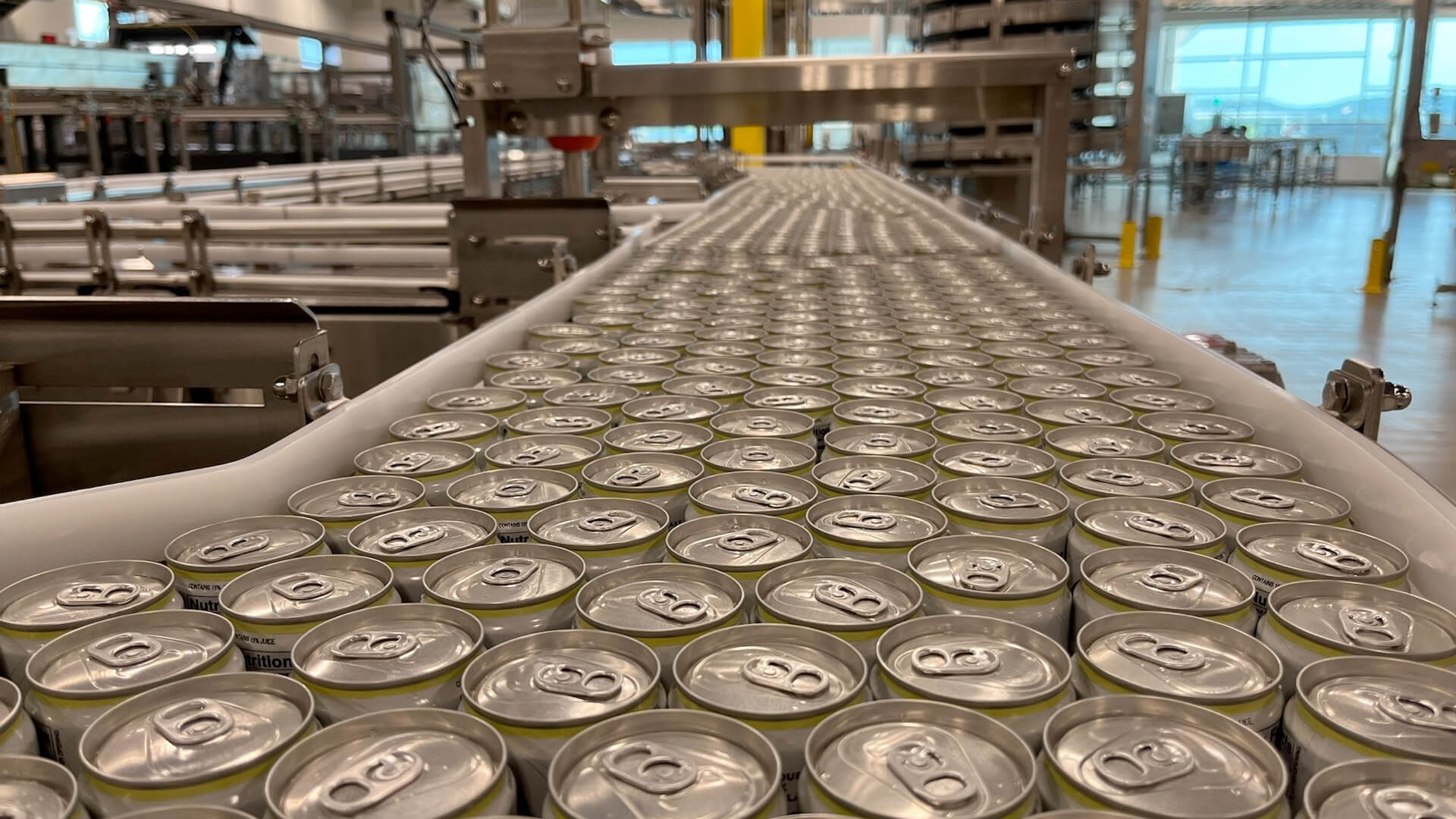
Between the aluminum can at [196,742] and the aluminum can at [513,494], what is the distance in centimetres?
27


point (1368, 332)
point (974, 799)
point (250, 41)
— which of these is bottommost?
point (1368, 332)

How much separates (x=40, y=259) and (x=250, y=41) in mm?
6382

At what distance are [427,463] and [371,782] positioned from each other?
1.80 ft

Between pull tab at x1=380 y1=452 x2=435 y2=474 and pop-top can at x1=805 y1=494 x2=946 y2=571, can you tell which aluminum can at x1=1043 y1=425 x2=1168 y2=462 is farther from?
pull tab at x1=380 y1=452 x2=435 y2=474

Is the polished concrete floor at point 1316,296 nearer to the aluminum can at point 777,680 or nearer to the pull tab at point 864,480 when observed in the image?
the pull tab at point 864,480

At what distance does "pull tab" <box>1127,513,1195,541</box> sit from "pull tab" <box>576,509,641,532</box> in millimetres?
433

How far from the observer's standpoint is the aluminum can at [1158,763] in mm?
525

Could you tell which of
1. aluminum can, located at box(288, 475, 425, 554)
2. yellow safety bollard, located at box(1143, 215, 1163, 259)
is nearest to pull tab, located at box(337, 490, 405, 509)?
aluminum can, located at box(288, 475, 425, 554)

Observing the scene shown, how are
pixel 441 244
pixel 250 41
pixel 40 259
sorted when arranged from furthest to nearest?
pixel 250 41
pixel 441 244
pixel 40 259

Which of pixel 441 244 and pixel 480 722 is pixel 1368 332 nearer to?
pixel 441 244

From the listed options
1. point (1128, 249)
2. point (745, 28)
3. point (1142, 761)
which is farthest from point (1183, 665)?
point (745, 28)

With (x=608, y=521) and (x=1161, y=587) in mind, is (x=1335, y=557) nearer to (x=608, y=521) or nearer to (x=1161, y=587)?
(x=1161, y=587)

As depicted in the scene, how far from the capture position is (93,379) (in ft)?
5.28

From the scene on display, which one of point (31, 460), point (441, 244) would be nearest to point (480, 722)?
point (31, 460)
